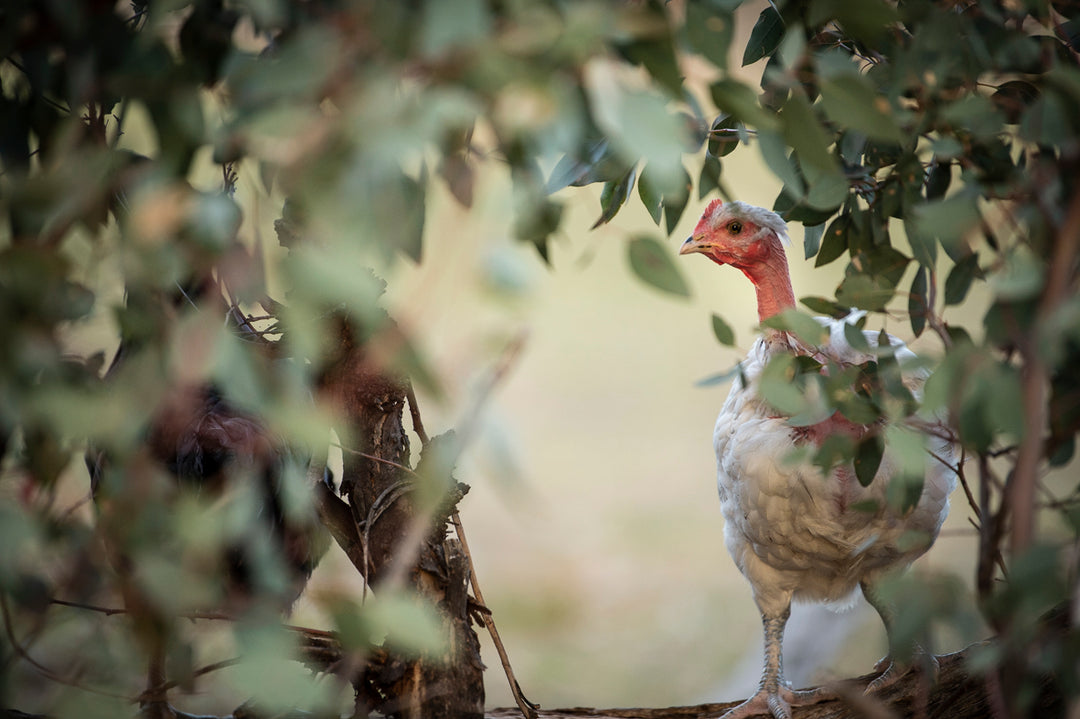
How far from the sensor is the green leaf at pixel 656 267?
61cm

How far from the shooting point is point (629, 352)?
6773mm

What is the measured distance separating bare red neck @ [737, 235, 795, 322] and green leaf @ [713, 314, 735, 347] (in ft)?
2.90

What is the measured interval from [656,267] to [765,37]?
0.67 m

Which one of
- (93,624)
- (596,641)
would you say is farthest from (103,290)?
(596,641)

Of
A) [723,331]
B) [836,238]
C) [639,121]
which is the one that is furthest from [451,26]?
[836,238]

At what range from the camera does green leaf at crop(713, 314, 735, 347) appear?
954mm

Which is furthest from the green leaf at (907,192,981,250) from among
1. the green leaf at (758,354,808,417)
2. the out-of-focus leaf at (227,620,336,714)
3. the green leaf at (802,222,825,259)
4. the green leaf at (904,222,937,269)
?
the green leaf at (802,222,825,259)

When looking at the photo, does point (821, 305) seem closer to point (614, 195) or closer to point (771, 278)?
point (614, 195)

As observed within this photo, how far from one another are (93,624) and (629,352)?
19.9 ft

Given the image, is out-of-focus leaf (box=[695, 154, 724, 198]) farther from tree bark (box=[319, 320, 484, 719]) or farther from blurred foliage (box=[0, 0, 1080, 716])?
tree bark (box=[319, 320, 484, 719])

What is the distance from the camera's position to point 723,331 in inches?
38.1

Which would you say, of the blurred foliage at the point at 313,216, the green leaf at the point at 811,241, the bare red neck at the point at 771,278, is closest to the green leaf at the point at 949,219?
the blurred foliage at the point at 313,216

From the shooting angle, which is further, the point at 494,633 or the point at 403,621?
the point at 494,633

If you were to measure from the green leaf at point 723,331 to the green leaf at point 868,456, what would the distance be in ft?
0.64
